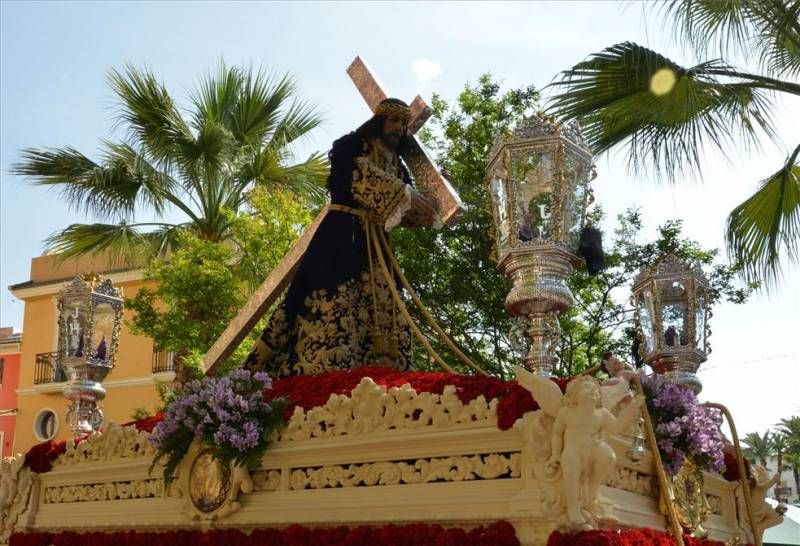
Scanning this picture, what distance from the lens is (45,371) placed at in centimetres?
2564

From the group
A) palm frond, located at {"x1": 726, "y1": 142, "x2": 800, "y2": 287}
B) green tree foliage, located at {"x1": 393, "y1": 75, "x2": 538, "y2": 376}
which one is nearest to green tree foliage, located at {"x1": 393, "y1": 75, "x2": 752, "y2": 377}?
green tree foliage, located at {"x1": 393, "y1": 75, "x2": 538, "y2": 376}

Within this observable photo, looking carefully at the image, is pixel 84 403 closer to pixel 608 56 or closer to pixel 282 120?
pixel 608 56

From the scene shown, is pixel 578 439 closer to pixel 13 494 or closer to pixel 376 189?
pixel 376 189

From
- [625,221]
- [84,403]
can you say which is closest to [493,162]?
[84,403]

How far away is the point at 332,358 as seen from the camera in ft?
18.9

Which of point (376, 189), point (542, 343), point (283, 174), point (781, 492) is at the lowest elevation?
point (781, 492)

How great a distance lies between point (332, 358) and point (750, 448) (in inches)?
1852

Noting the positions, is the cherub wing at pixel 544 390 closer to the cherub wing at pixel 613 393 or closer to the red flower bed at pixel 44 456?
the cherub wing at pixel 613 393

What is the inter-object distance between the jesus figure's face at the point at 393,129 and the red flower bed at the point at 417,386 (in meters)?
1.85

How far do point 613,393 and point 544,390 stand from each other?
0.37m

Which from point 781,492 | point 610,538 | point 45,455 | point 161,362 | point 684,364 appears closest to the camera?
point 610,538

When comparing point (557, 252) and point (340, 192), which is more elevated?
point (340, 192)

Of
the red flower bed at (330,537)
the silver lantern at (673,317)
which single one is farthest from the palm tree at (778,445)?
the red flower bed at (330,537)

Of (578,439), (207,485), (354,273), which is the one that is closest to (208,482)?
(207,485)
